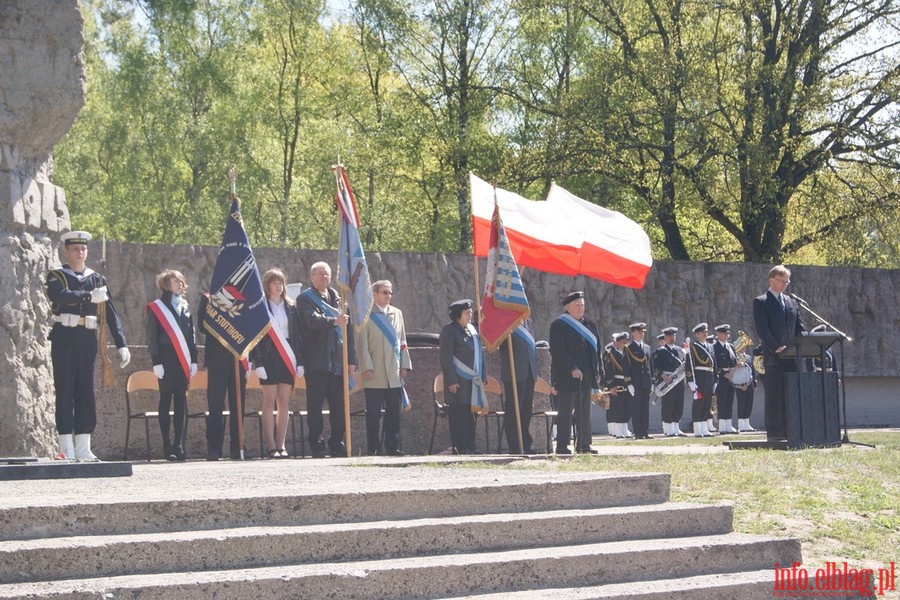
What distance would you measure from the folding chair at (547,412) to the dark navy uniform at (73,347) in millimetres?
5409

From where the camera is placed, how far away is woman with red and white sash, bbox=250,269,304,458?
1303 cm

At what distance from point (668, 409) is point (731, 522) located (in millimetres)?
14834

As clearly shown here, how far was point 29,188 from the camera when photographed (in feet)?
36.8

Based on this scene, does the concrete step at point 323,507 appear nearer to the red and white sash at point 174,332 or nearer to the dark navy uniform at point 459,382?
the red and white sash at point 174,332

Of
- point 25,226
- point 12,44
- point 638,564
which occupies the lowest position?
point 638,564

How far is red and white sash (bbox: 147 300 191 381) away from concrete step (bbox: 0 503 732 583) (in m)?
5.91

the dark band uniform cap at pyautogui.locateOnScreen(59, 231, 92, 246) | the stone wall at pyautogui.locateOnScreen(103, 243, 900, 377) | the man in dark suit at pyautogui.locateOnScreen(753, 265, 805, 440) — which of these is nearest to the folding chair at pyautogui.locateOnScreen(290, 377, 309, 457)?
the dark band uniform cap at pyautogui.locateOnScreen(59, 231, 92, 246)

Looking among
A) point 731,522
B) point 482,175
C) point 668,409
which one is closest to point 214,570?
point 731,522

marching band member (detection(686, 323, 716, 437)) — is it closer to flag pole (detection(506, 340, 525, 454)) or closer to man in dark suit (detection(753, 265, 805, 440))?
man in dark suit (detection(753, 265, 805, 440))

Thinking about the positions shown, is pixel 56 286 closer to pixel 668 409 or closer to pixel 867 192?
pixel 668 409

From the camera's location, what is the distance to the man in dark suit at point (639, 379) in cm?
2186

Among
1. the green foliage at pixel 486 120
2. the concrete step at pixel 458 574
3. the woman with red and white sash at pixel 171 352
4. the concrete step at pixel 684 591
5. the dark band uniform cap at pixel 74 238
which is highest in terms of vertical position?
the green foliage at pixel 486 120

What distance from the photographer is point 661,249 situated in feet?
112

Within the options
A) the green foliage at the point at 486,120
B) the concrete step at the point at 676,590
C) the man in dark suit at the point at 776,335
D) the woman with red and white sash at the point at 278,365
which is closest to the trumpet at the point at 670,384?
the green foliage at the point at 486,120
